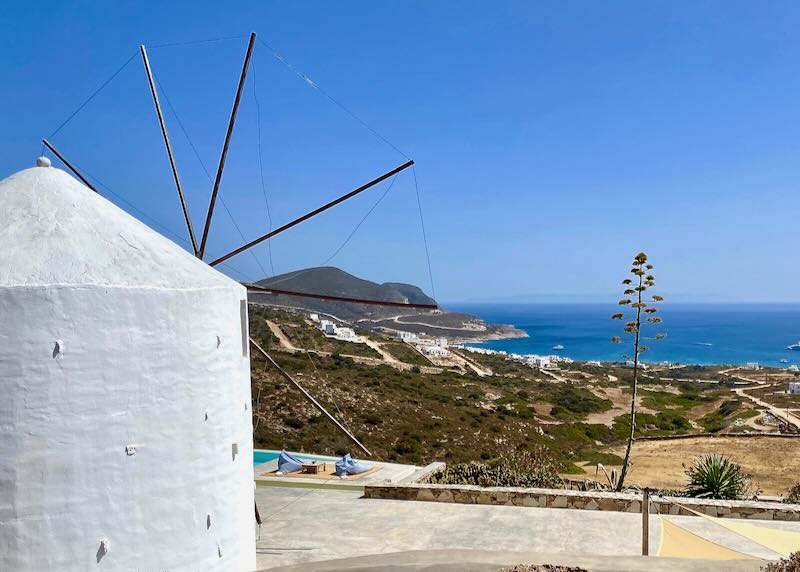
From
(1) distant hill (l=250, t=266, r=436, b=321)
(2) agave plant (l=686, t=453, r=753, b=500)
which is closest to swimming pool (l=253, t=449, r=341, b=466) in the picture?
(1) distant hill (l=250, t=266, r=436, b=321)

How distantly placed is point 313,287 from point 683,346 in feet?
389

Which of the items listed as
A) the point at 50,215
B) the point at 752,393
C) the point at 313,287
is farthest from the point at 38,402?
the point at 752,393

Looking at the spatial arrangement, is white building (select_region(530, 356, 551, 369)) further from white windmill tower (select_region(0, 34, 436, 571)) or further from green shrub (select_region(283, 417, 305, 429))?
white windmill tower (select_region(0, 34, 436, 571))

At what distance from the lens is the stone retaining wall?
33.8 ft

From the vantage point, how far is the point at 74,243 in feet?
19.5

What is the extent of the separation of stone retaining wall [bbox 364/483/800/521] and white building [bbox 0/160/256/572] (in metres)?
5.44

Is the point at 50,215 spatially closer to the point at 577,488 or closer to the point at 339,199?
the point at 339,199

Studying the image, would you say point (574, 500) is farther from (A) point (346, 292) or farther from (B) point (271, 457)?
(A) point (346, 292)

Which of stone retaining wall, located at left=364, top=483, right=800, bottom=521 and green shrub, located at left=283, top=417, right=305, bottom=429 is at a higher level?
green shrub, located at left=283, top=417, right=305, bottom=429

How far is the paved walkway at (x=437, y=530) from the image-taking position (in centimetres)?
898

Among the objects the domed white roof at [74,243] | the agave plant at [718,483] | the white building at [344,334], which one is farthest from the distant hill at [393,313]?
the agave plant at [718,483]

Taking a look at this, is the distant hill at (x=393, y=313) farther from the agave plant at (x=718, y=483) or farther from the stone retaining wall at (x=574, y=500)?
the agave plant at (x=718, y=483)

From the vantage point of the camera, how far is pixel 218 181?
884 cm

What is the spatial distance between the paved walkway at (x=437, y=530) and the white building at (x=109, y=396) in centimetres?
288
